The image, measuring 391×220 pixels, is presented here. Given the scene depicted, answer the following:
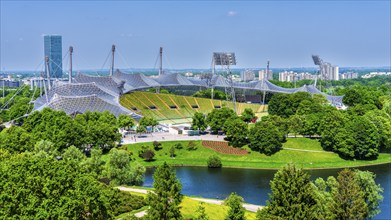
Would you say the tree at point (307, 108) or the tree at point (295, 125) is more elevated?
the tree at point (307, 108)

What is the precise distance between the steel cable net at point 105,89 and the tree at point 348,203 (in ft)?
145

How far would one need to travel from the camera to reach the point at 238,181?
45.4 m

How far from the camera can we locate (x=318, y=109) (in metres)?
69.6

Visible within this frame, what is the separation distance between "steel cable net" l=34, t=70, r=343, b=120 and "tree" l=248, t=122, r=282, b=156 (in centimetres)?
1874

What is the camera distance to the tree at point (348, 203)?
25.9 meters

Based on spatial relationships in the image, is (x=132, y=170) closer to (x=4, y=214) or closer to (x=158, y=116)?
(x=4, y=214)

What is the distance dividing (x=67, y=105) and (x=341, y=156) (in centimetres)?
3619

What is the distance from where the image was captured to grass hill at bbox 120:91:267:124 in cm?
7762

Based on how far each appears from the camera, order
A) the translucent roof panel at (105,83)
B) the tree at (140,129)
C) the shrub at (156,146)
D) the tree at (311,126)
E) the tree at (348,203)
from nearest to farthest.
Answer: the tree at (348,203)
the shrub at (156,146)
the tree at (311,126)
the tree at (140,129)
the translucent roof panel at (105,83)

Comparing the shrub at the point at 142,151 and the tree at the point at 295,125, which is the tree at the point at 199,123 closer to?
the shrub at the point at 142,151

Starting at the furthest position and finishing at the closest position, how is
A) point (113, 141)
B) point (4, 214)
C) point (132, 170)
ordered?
point (113, 141), point (132, 170), point (4, 214)

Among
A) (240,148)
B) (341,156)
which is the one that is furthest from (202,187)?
(341,156)

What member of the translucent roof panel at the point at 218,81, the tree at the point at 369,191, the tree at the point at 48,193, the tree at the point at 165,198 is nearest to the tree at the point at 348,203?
the tree at the point at 369,191

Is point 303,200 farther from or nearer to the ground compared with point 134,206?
farther from the ground
